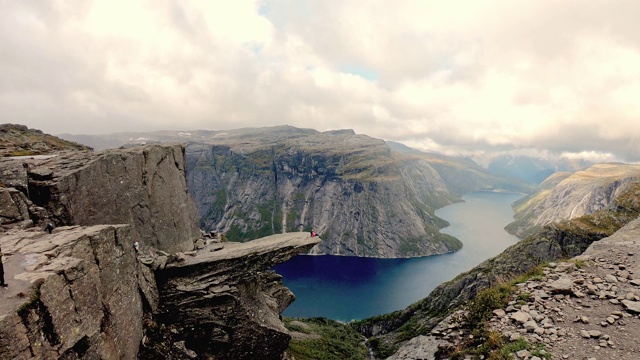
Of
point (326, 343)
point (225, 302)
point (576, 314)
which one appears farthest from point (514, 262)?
point (225, 302)

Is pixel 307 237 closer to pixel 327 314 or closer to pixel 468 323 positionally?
pixel 468 323

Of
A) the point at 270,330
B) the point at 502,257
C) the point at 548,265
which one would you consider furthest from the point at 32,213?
the point at 502,257

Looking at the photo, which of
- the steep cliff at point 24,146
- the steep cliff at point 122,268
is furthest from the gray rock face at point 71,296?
the steep cliff at point 24,146

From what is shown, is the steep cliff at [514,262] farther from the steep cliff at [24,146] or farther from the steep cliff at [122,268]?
the steep cliff at [24,146]

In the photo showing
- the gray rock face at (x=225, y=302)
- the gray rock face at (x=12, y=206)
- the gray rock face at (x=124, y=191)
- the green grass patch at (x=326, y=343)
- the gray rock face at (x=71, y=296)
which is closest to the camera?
the gray rock face at (x=71, y=296)

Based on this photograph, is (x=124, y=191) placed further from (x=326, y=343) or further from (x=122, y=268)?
(x=326, y=343)

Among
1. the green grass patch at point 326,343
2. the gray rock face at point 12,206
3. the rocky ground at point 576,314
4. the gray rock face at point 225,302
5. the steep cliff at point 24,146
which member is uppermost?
the steep cliff at point 24,146

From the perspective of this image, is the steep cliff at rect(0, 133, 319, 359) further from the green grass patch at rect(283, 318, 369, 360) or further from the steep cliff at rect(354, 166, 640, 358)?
the steep cliff at rect(354, 166, 640, 358)

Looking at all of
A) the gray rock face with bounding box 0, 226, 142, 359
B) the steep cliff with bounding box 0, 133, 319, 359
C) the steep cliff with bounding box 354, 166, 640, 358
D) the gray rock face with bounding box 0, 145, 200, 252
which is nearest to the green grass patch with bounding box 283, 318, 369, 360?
the steep cliff with bounding box 354, 166, 640, 358
